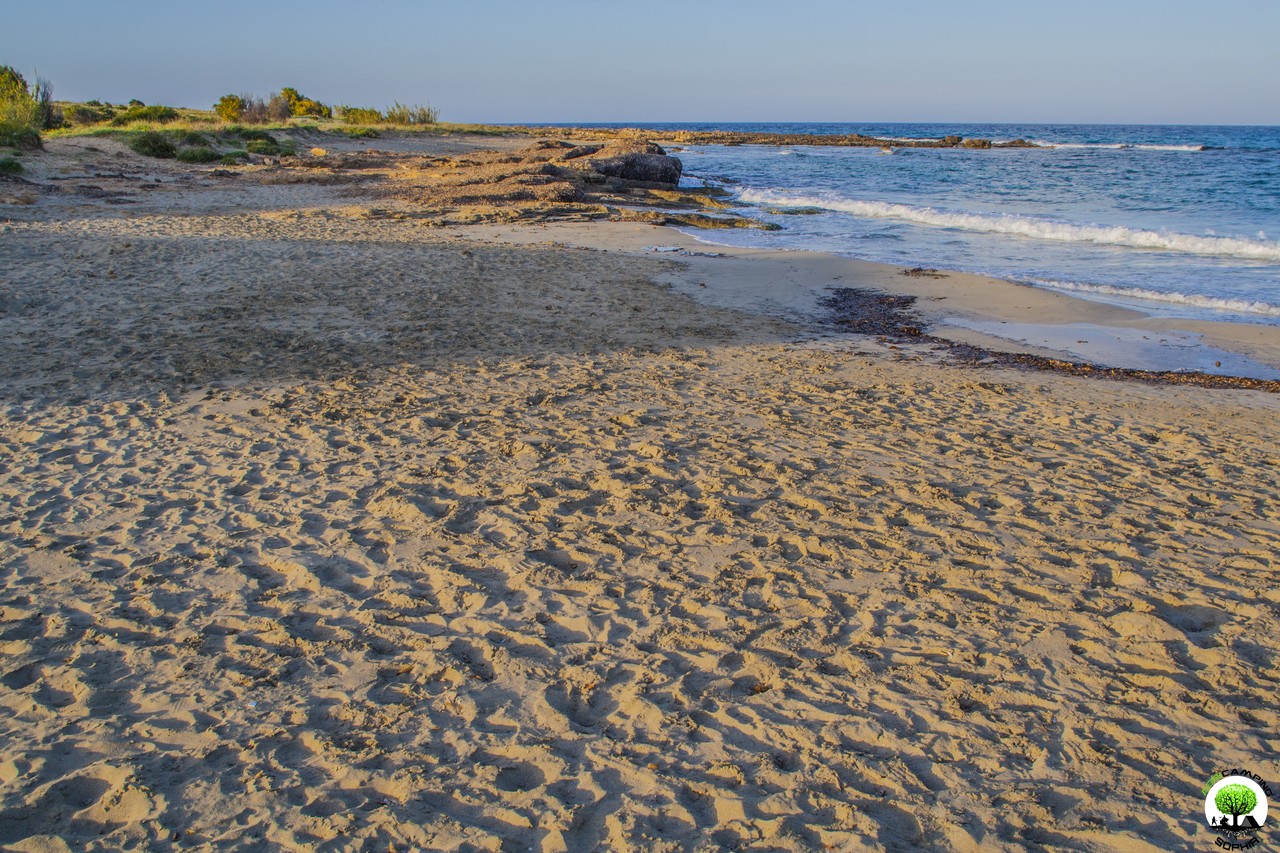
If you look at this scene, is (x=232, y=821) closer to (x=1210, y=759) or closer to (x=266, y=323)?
(x=1210, y=759)

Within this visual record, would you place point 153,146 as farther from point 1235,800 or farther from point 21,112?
point 1235,800

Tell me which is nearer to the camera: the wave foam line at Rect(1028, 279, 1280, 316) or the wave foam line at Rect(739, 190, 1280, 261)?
the wave foam line at Rect(1028, 279, 1280, 316)

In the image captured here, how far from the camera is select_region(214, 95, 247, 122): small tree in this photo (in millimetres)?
41375

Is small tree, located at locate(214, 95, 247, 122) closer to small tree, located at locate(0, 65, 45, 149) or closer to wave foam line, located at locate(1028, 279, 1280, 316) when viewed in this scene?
small tree, located at locate(0, 65, 45, 149)

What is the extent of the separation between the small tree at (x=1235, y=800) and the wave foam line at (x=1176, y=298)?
9.48m

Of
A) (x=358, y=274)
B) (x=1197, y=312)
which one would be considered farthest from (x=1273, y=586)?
(x=358, y=274)

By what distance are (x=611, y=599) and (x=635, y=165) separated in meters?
20.5

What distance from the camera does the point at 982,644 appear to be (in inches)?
131

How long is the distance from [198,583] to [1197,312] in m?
11.1

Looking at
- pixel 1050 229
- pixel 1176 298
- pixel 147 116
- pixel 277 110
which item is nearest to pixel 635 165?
pixel 1050 229

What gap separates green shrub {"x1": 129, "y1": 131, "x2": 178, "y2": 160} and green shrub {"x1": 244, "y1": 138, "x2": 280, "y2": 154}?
3.72 metres

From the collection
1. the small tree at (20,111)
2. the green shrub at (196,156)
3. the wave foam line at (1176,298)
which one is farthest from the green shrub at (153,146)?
the wave foam line at (1176,298)

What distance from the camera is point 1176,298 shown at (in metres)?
10.6

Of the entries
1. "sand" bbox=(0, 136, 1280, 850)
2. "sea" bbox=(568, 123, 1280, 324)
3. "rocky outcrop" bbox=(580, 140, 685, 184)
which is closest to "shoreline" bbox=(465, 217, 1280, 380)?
"sea" bbox=(568, 123, 1280, 324)
